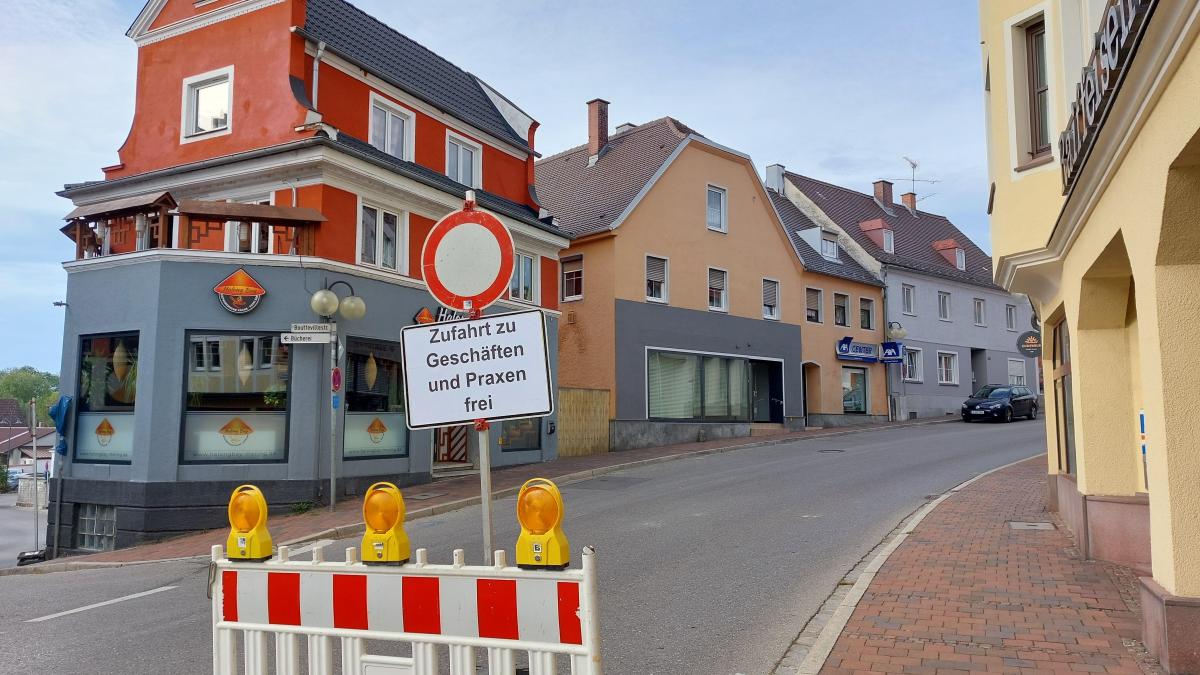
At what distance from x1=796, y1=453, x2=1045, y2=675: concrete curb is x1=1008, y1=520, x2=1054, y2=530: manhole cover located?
3.58ft

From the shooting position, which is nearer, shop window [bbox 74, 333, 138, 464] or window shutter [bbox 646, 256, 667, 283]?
shop window [bbox 74, 333, 138, 464]

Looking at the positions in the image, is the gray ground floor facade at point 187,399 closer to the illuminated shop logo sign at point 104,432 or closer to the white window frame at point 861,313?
the illuminated shop logo sign at point 104,432

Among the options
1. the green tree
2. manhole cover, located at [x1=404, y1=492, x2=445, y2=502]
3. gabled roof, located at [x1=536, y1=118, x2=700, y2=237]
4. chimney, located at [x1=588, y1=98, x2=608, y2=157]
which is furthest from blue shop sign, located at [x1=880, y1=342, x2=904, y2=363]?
the green tree

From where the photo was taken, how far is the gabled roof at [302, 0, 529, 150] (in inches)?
718

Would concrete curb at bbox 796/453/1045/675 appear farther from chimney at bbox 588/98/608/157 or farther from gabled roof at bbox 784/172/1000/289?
gabled roof at bbox 784/172/1000/289

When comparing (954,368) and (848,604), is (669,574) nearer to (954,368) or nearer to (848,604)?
(848,604)

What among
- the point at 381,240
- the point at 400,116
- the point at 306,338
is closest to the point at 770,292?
the point at 400,116

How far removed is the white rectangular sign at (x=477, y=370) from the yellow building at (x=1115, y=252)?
11.4 ft

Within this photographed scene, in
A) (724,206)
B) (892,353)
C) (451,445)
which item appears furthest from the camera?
(892,353)

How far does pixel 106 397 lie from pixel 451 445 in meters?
7.24

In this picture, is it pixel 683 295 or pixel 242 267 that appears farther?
pixel 683 295

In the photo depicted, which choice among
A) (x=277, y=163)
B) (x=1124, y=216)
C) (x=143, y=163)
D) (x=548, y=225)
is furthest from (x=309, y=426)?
(x=1124, y=216)

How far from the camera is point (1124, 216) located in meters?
6.07

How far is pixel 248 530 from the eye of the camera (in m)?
4.28
